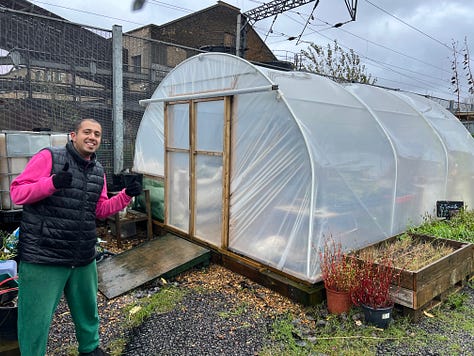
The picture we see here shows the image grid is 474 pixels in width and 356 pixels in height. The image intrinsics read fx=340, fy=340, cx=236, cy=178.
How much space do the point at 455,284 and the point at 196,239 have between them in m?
3.33

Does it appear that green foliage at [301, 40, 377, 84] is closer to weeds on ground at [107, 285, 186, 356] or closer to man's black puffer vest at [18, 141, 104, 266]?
weeds on ground at [107, 285, 186, 356]

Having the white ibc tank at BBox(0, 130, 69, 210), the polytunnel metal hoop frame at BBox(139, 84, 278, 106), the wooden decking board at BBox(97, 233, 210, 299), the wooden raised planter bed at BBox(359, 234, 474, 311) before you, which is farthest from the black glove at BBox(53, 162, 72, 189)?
the white ibc tank at BBox(0, 130, 69, 210)

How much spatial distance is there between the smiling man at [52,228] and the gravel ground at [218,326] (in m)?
0.81

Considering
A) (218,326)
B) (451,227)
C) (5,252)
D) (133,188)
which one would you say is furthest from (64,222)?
(451,227)

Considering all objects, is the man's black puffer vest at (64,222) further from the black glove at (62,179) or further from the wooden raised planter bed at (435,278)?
the wooden raised planter bed at (435,278)

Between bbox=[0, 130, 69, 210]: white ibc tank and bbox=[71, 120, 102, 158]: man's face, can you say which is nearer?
bbox=[71, 120, 102, 158]: man's face

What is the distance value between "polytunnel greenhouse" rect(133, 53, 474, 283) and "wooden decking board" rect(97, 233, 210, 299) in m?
0.31

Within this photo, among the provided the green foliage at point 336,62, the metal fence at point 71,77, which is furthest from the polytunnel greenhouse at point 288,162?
the green foliage at point 336,62

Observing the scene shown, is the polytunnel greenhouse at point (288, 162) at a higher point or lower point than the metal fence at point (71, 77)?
lower

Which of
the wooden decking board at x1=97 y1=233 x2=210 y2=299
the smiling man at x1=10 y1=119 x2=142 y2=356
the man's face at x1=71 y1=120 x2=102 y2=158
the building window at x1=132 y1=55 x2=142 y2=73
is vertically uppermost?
the building window at x1=132 y1=55 x2=142 y2=73

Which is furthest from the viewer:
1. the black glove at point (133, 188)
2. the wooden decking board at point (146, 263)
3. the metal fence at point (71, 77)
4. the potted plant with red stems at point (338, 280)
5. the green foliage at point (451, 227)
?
the metal fence at point (71, 77)

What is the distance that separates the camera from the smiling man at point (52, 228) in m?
2.19

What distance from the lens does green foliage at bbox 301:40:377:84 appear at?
54.9 ft

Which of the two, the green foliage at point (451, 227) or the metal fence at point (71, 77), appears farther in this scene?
the metal fence at point (71, 77)
